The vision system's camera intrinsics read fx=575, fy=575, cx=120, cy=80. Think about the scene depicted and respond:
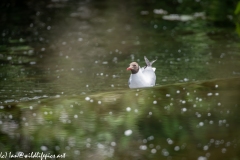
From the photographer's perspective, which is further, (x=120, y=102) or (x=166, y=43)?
(x=166, y=43)

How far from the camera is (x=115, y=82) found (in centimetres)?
715

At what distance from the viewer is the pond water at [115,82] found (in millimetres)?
4902

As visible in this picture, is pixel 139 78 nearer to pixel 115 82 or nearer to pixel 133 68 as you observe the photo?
pixel 133 68

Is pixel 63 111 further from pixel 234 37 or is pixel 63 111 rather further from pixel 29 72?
pixel 234 37

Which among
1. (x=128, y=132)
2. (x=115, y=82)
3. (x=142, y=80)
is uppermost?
(x=128, y=132)

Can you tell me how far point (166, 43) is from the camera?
9367mm

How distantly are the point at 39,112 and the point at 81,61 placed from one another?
3454 millimetres

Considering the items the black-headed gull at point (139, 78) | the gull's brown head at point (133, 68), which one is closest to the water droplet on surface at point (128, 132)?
the black-headed gull at point (139, 78)

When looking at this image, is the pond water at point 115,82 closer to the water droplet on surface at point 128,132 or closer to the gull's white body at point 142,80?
the water droplet on surface at point 128,132

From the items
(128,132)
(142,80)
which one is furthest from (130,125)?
(142,80)

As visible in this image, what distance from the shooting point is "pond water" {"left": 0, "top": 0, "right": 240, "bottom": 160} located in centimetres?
490

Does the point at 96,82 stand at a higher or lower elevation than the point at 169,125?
lower

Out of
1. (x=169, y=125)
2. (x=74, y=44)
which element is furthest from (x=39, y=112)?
(x=74, y=44)

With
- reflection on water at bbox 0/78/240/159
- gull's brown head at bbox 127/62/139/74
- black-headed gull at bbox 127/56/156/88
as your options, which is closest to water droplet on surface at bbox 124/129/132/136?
reflection on water at bbox 0/78/240/159
